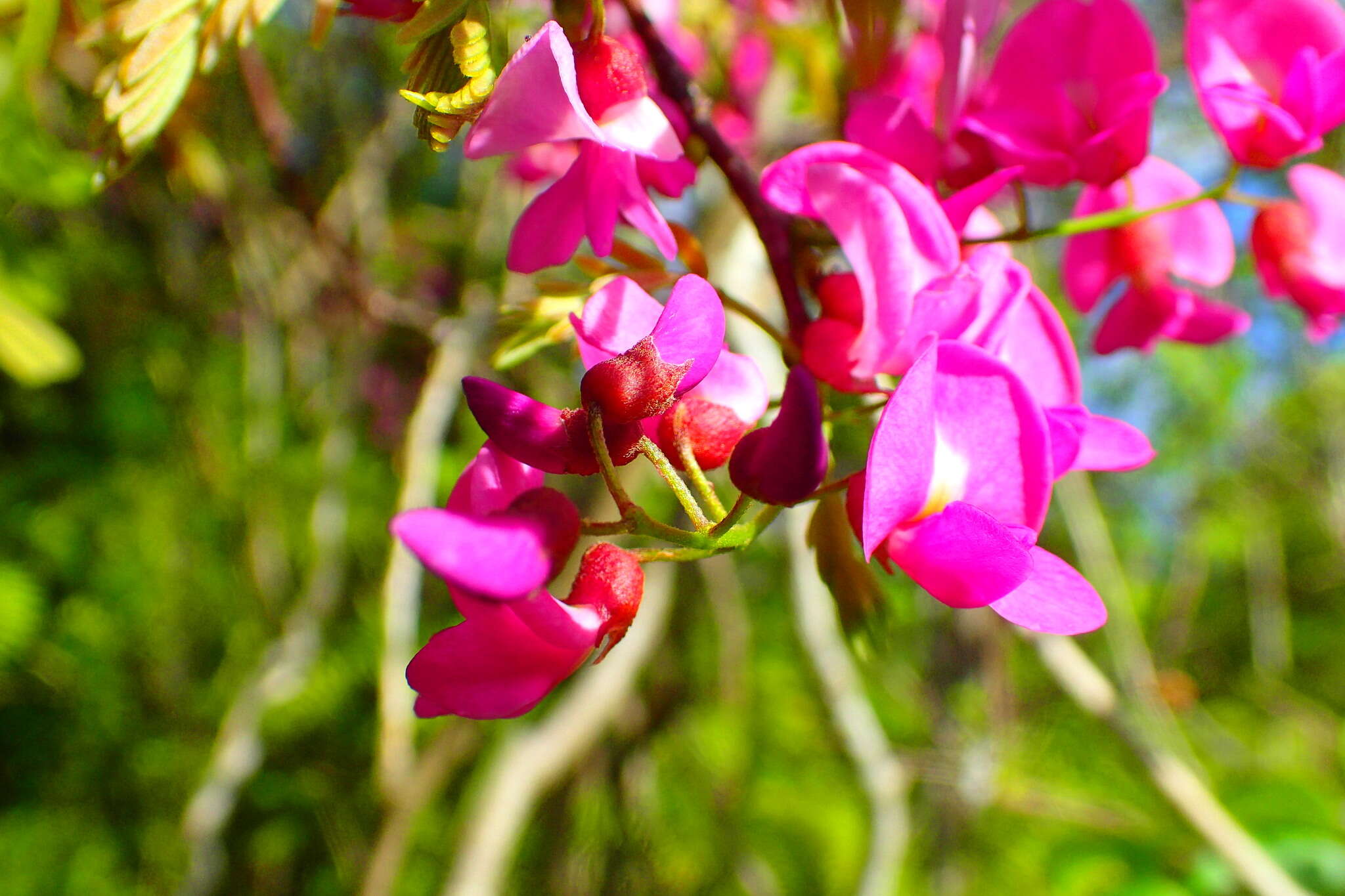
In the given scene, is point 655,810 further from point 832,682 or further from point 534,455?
point 534,455

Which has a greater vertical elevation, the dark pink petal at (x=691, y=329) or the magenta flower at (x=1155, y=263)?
the dark pink petal at (x=691, y=329)

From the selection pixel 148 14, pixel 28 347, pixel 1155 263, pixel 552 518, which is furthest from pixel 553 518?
pixel 28 347

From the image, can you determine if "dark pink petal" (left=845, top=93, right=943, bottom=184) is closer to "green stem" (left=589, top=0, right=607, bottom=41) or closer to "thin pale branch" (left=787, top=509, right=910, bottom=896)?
"green stem" (left=589, top=0, right=607, bottom=41)

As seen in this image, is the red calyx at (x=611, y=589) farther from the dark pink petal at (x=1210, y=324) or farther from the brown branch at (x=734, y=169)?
the dark pink petal at (x=1210, y=324)

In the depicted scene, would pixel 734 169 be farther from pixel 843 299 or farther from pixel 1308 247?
pixel 1308 247

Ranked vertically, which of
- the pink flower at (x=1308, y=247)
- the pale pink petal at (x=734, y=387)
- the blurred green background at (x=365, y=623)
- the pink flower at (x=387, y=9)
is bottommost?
the blurred green background at (x=365, y=623)

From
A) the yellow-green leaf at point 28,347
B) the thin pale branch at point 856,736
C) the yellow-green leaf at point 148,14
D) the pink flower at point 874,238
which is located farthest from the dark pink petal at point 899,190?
the thin pale branch at point 856,736
